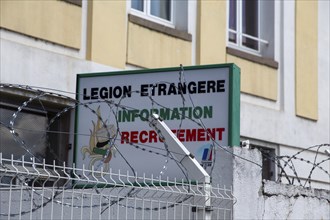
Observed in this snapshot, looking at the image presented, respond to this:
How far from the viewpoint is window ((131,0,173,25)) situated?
15.5 metres

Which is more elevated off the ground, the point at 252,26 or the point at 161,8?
the point at 252,26

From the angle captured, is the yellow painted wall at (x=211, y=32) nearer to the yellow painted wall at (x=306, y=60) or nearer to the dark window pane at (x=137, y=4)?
the dark window pane at (x=137, y=4)

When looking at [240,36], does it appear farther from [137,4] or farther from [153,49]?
[153,49]

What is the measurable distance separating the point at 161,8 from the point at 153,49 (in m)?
1.35

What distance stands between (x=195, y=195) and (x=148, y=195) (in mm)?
455

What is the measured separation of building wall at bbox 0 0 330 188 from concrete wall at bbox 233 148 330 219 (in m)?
4.03

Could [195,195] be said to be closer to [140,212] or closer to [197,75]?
[140,212]

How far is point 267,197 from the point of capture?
987 centimetres

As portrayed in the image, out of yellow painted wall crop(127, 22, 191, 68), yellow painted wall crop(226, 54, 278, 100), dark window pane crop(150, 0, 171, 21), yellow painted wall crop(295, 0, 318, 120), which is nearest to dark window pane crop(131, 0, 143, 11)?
dark window pane crop(150, 0, 171, 21)

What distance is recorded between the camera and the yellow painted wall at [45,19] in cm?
1255

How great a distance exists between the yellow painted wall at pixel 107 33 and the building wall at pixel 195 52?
0.05 ft

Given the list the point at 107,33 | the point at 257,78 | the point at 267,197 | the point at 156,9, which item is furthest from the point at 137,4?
the point at 267,197

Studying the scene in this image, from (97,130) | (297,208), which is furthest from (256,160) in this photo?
(97,130)

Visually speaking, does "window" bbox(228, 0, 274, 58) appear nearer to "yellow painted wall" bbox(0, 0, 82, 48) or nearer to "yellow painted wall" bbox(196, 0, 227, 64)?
"yellow painted wall" bbox(196, 0, 227, 64)
